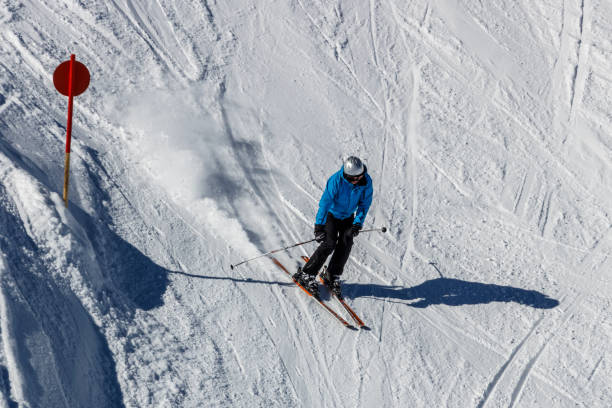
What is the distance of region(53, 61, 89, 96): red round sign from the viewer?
741 centimetres

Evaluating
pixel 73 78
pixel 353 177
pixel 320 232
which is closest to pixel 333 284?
pixel 320 232

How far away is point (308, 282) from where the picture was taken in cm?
820

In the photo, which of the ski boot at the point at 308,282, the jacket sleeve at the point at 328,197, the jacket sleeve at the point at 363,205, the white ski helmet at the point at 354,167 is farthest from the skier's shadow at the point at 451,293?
the white ski helmet at the point at 354,167

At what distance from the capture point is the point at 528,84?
1220 cm

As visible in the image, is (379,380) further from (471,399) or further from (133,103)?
(133,103)


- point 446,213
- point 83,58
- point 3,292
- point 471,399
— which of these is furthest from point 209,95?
point 471,399

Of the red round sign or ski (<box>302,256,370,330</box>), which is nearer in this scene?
the red round sign

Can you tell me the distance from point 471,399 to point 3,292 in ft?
17.1

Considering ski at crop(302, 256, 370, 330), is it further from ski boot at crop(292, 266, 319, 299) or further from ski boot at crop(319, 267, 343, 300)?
ski boot at crop(292, 266, 319, 299)

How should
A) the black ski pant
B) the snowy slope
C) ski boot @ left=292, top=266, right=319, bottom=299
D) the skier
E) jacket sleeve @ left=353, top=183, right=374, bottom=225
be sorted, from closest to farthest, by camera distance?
the snowy slope < the skier < jacket sleeve @ left=353, top=183, right=374, bottom=225 < the black ski pant < ski boot @ left=292, top=266, right=319, bottom=299

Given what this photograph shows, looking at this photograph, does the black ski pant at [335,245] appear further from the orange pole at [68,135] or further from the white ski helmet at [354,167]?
the orange pole at [68,135]

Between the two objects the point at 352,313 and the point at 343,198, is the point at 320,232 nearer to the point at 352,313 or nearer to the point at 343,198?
the point at 343,198

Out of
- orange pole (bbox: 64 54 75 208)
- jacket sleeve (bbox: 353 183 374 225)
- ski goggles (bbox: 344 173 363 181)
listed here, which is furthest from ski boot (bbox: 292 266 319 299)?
orange pole (bbox: 64 54 75 208)

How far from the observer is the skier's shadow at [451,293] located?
27.9 ft
